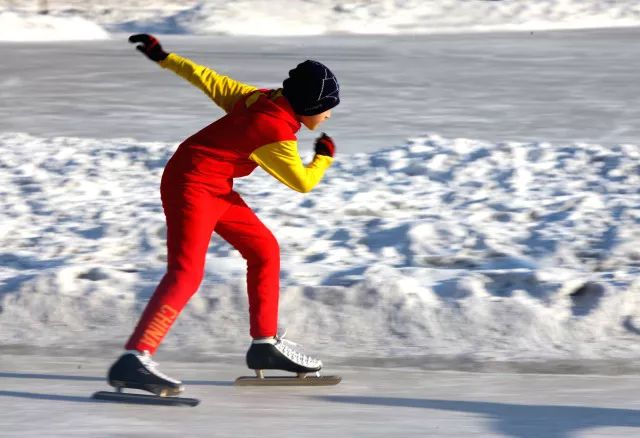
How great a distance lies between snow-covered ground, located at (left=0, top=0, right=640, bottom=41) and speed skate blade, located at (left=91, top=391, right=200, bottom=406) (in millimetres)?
21522

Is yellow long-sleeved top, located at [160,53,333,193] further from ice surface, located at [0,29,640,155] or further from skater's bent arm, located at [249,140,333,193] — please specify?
ice surface, located at [0,29,640,155]

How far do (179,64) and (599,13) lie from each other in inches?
1037

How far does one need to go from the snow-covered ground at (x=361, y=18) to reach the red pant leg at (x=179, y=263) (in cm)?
2142

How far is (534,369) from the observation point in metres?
5.56

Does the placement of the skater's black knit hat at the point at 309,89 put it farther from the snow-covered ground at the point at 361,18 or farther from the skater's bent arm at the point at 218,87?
the snow-covered ground at the point at 361,18

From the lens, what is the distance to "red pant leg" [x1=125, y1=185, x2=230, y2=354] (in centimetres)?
491

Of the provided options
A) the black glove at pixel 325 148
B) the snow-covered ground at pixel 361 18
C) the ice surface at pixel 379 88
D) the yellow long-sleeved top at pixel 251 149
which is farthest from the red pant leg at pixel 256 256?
the snow-covered ground at pixel 361 18

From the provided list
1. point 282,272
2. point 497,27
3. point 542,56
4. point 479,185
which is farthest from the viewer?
point 497,27

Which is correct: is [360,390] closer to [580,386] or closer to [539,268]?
[580,386]

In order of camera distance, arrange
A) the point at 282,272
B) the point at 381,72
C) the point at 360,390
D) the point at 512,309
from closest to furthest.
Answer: the point at 360,390, the point at 512,309, the point at 282,272, the point at 381,72

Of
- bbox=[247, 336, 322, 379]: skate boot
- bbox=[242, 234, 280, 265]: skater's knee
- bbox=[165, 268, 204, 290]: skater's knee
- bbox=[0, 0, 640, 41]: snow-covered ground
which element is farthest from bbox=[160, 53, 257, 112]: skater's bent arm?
bbox=[0, 0, 640, 41]: snow-covered ground

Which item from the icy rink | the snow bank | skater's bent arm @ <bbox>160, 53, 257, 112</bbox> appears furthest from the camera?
the snow bank

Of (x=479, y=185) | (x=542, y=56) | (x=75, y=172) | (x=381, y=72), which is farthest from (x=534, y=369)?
(x=542, y=56)

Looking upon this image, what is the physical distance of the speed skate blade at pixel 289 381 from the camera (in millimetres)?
5258
